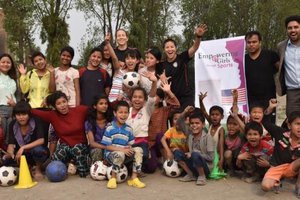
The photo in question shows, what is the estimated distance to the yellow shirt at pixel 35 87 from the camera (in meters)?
6.18

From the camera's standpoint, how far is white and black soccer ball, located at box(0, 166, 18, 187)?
17.4ft

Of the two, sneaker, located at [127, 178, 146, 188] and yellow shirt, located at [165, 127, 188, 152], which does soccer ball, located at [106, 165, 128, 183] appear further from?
yellow shirt, located at [165, 127, 188, 152]

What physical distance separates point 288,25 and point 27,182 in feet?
13.9

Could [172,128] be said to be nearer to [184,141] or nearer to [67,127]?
[184,141]

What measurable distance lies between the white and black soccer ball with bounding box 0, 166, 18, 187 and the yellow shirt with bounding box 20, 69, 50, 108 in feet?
3.78

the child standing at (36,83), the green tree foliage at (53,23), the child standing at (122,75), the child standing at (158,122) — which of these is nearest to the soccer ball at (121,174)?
the child standing at (158,122)

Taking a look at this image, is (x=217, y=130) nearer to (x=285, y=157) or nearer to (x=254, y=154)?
(x=254, y=154)

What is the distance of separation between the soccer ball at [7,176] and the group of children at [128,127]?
205 millimetres

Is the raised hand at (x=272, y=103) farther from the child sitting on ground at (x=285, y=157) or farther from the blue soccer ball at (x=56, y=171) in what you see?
the blue soccer ball at (x=56, y=171)

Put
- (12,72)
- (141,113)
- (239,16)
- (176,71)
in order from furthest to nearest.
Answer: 1. (239,16)
2. (12,72)
3. (176,71)
4. (141,113)

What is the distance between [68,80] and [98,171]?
1.65 meters

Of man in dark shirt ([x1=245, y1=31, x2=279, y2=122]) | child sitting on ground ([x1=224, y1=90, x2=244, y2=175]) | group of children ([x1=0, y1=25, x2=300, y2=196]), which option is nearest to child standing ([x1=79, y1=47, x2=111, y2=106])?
group of children ([x1=0, y1=25, x2=300, y2=196])

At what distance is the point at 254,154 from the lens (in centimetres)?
523

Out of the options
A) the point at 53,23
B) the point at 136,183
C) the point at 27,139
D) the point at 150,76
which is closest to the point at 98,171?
the point at 136,183
